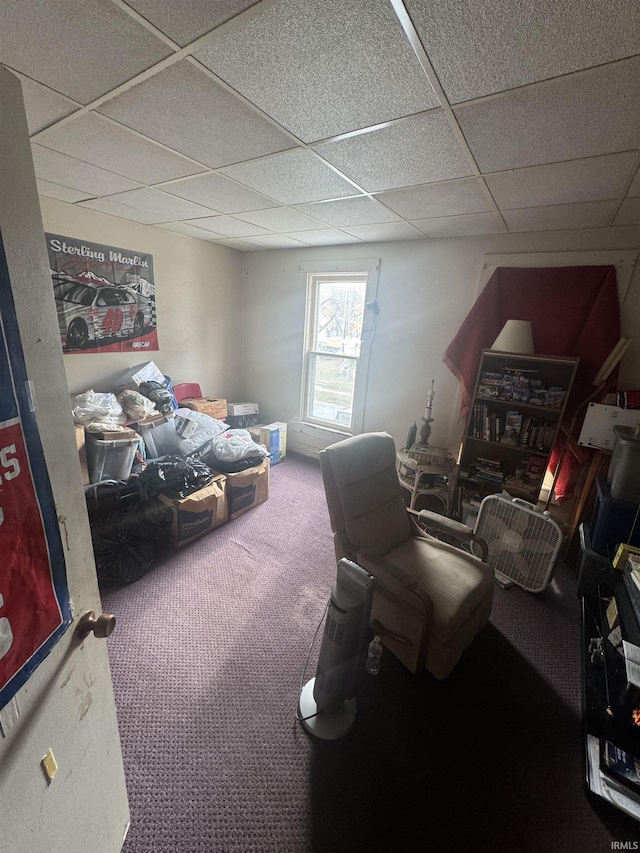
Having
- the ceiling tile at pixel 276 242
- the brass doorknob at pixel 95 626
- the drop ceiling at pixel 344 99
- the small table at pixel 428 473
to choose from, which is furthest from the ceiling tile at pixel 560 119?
the ceiling tile at pixel 276 242

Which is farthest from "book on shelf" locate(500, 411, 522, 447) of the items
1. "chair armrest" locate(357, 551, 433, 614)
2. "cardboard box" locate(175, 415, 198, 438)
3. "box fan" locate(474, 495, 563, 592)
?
"cardboard box" locate(175, 415, 198, 438)

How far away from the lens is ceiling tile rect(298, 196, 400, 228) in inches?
83.0

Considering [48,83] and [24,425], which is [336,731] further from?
[48,83]

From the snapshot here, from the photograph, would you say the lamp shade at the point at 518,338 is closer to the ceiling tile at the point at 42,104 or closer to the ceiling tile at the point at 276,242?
the ceiling tile at the point at 276,242

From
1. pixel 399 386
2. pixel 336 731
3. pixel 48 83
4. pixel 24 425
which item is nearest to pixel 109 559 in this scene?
pixel 336 731

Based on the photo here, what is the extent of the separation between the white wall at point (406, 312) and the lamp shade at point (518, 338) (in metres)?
0.52

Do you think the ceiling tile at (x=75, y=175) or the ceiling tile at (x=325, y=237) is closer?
the ceiling tile at (x=75, y=175)

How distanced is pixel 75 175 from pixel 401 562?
9.17 feet

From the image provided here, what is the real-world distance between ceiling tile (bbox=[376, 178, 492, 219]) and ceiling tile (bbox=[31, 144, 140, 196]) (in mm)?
1522

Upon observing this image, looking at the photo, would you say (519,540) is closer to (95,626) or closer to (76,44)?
(95,626)

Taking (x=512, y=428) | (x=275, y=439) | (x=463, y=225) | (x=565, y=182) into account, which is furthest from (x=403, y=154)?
(x=275, y=439)

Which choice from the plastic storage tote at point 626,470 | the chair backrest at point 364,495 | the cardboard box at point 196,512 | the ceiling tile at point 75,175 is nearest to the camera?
the ceiling tile at point 75,175

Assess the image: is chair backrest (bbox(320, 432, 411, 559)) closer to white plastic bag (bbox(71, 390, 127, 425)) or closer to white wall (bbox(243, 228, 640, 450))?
white wall (bbox(243, 228, 640, 450))

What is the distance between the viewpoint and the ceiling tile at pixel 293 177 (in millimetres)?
1576
